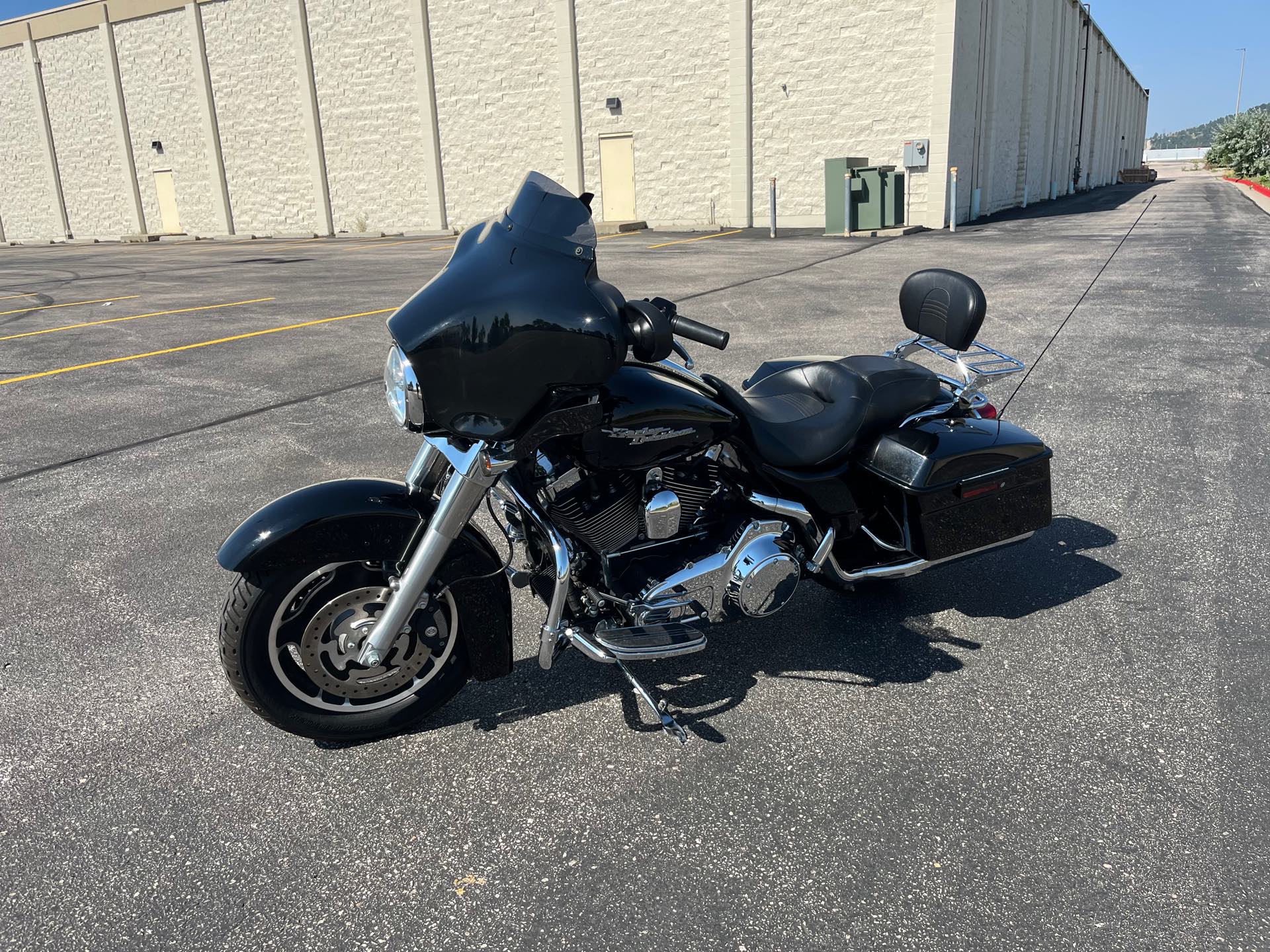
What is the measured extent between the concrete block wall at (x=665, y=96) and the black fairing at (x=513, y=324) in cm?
2414

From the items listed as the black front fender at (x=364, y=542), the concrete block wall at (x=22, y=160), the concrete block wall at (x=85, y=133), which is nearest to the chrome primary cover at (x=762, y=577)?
the black front fender at (x=364, y=542)

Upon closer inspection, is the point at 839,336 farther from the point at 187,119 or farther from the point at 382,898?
the point at 187,119

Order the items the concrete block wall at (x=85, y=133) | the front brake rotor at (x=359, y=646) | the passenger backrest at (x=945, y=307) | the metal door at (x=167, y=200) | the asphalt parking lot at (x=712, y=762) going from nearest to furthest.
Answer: the asphalt parking lot at (x=712, y=762), the front brake rotor at (x=359, y=646), the passenger backrest at (x=945, y=307), the metal door at (x=167, y=200), the concrete block wall at (x=85, y=133)

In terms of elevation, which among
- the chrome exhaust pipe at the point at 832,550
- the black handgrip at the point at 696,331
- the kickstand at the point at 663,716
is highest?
the black handgrip at the point at 696,331

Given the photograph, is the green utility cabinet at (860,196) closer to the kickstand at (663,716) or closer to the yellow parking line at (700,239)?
the yellow parking line at (700,239)

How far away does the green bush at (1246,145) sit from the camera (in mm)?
61219

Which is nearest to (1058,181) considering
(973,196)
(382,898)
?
(973,196)

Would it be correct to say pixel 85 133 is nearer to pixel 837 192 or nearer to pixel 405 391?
pixel 837 192

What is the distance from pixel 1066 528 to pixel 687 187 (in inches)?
923

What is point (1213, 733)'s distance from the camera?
292cm

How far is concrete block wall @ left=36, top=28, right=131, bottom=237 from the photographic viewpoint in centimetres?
3497

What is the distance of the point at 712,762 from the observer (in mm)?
2873

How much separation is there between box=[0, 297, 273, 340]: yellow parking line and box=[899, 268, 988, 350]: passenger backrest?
10.7m

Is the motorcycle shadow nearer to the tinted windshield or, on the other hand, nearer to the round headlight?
the round headlight
